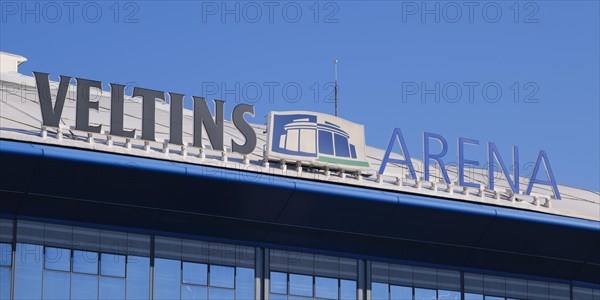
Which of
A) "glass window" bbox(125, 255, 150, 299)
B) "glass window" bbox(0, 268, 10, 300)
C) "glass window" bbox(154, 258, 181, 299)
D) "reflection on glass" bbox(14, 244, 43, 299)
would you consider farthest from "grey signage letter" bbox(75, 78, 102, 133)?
"glass window" bbox(154, 258, 181, 299)

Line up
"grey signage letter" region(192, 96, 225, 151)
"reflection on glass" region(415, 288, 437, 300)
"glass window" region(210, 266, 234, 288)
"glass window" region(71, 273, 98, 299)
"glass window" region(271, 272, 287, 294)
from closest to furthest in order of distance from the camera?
"glass window" region(71, 273, 98, 299) → "grey signage letter" region(192, 96, 225, 151) → "glass window" region(210, 266, 234, 288) → "glass window" region(271, 272, 287, 294) → "reflection on glass" region(415, 288, 437, 300)

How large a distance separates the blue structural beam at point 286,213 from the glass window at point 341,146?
5.60 ft

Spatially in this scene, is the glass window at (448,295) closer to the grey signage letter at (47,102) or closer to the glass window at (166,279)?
the glass window at (166,279)

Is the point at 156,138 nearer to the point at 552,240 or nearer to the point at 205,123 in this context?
the point at 205,123

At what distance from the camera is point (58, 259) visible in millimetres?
59562

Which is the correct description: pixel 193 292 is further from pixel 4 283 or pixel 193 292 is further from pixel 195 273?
pixel 4 283

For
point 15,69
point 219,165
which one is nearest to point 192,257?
point 219,165

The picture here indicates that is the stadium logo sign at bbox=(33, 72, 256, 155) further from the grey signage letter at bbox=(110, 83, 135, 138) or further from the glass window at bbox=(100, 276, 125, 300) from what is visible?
the glass window at bbox=(100, 276, 125, 300)

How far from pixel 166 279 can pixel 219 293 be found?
2.57 metres

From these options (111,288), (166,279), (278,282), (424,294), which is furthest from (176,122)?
(424,294)

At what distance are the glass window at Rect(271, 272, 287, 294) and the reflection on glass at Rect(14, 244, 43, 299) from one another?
10835 millimetres

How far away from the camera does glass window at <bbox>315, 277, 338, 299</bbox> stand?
64.3 meters

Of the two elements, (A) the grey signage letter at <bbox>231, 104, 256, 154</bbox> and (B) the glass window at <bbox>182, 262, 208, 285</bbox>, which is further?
(B) the glass window at <bbox>182, 262, 208, 285</bbox>

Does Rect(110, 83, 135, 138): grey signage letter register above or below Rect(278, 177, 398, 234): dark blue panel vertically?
above
